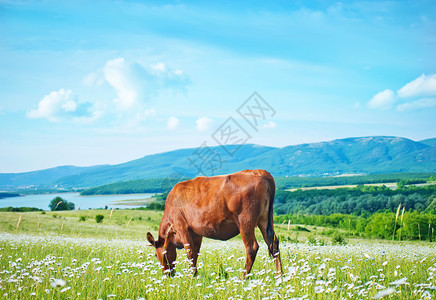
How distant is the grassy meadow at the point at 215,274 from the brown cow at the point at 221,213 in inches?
22.4

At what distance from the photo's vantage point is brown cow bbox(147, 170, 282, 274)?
28.4ft

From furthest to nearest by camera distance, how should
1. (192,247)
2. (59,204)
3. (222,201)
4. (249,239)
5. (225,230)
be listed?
(59,204)
(192,247)
(225,230)
(222,201)
(249,239)

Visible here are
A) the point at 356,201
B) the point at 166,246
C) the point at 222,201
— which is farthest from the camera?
the point at 356,201

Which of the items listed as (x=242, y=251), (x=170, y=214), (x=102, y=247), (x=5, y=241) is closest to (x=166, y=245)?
(x=170, y=214)

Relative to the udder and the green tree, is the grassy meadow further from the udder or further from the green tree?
the green tree

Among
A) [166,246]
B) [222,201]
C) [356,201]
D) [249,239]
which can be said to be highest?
[222,201]

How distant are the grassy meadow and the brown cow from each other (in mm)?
569

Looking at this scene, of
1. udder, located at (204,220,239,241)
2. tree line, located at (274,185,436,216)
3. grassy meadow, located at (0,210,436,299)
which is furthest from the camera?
tree line, located at (274,185,436,216)

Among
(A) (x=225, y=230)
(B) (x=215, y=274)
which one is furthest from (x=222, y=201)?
(B) (x=215, y=274)

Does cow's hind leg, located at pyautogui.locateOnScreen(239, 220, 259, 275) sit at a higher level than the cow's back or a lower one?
lower

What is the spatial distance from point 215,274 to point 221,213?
5.61 feet

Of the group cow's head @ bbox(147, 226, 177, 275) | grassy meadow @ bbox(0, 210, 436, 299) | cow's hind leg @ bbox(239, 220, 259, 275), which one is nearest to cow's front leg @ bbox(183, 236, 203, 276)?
grassy meadow @ bbox(0, 210, 436, 299)

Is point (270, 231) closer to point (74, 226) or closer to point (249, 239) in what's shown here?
point (249, 239)

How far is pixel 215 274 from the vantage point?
9391 mm
